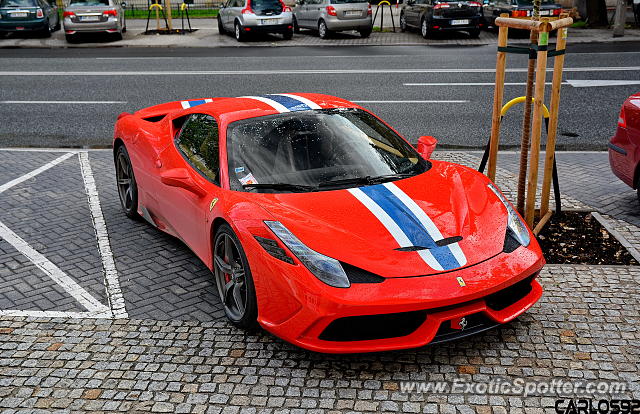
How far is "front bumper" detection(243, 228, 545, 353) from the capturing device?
3.93 metres

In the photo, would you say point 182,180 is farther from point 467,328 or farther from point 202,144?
point 467,328

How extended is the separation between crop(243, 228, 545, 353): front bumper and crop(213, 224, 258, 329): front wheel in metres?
0.21

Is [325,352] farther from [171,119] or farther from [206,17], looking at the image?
[206,17]

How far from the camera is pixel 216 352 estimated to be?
→ 442 cm

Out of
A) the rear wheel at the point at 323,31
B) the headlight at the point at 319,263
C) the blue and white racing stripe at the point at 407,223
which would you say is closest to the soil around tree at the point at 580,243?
the blue and white racing stripe at the point at 407,223

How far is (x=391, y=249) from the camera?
418cm

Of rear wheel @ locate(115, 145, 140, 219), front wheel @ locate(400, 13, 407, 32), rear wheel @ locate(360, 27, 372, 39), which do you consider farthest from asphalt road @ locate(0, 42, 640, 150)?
front wheel @ locate(400, 13, 407, 32)

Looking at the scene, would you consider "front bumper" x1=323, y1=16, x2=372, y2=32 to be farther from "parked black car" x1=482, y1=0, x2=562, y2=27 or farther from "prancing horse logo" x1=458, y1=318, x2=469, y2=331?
"prancing horse logo" x1=458, y1=318, x2=469, y2=331

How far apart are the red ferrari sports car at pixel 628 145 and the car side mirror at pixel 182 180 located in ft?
12.8

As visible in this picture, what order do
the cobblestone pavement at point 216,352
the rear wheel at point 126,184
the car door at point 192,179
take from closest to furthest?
the cobblestone pavement at point 216,352, the car door at point 192,179, the rear wheel at point 126,184

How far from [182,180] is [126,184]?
2.08m

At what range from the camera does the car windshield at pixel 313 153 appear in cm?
495

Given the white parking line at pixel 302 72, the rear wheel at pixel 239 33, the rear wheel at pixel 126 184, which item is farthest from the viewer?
the rear wheel at pixel 239 33

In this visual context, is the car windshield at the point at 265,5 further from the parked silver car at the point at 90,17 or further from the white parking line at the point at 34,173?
the white parking line at the point at 34,173
